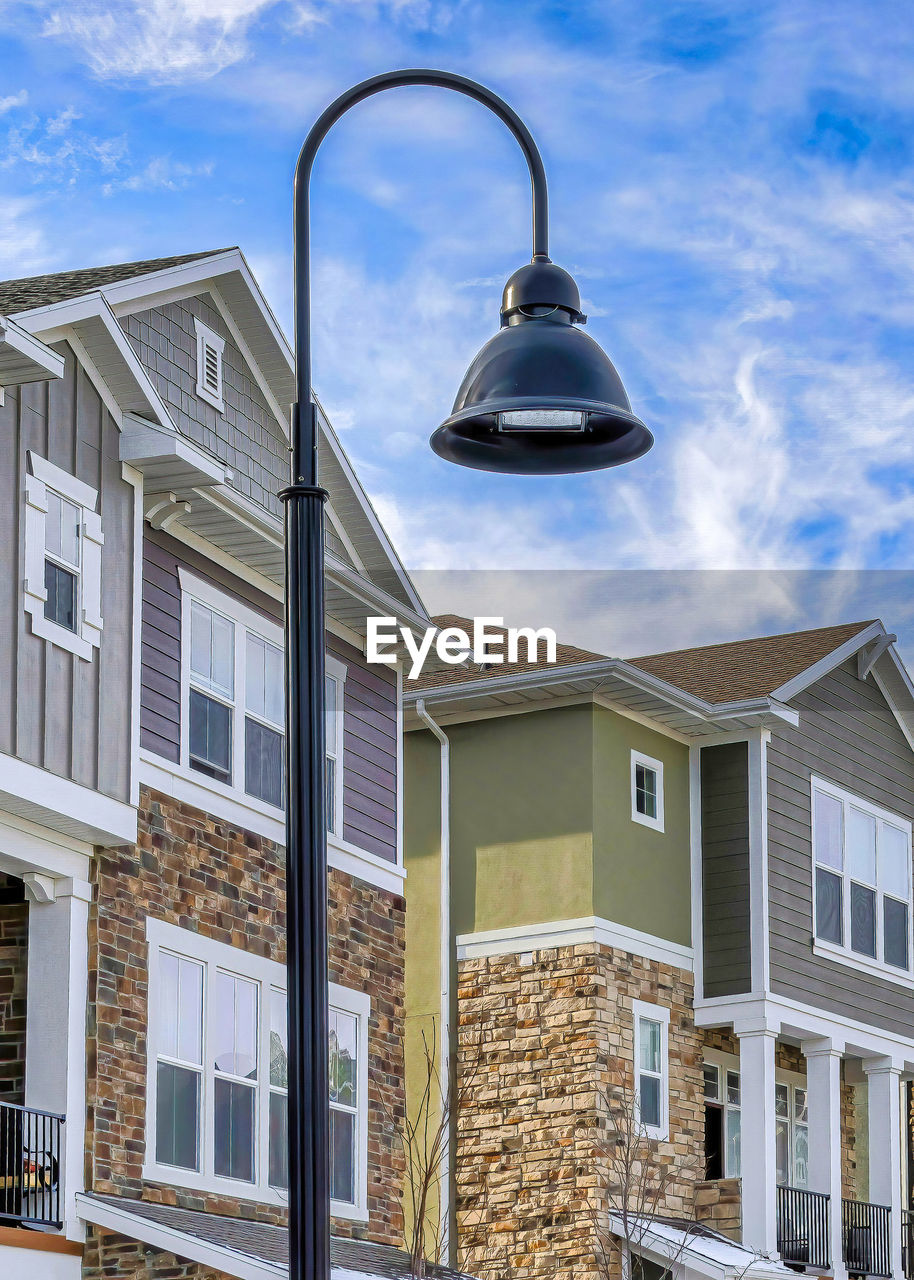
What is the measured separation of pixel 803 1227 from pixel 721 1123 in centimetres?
170

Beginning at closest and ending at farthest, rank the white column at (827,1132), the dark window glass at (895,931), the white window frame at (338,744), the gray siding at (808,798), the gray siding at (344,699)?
the gray siding at (344,699) → the white window frame at (338,744) → the white column at (827,1132) → the gray siding at (808,798) → the dark window glass at (895,931)

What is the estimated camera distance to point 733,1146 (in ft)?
82.7

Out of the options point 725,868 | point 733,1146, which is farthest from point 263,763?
point 733,1146

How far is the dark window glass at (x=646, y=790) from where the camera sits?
81.1 ft

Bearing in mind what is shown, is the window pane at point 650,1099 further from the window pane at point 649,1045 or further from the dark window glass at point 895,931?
the dark window glass at point 895,931

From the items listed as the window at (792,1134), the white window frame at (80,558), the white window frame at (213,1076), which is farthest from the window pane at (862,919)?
the white window frame at (80,558)

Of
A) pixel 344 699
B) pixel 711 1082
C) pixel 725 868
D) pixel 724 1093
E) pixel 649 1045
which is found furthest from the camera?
pixel 724 1093

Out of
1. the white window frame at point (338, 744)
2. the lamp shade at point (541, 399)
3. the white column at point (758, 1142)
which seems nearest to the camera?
the lamp shade at point (541, 399)

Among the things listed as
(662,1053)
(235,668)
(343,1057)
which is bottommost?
(343,1057)

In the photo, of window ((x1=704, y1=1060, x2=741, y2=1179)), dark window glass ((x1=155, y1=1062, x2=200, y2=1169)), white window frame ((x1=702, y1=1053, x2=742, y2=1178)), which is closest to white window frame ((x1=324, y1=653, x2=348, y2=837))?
dark window glass ((x1=155, y1=1062, x2=200, y2=1169))

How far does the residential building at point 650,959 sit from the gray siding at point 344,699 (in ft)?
10.1

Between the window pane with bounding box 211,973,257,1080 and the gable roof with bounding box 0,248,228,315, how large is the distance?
236 inches

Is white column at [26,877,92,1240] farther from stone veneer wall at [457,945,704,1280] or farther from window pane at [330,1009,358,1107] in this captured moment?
stone veneer wall at [457,945,704,1280]

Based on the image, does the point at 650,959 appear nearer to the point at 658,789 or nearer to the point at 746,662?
the point at 658,789
